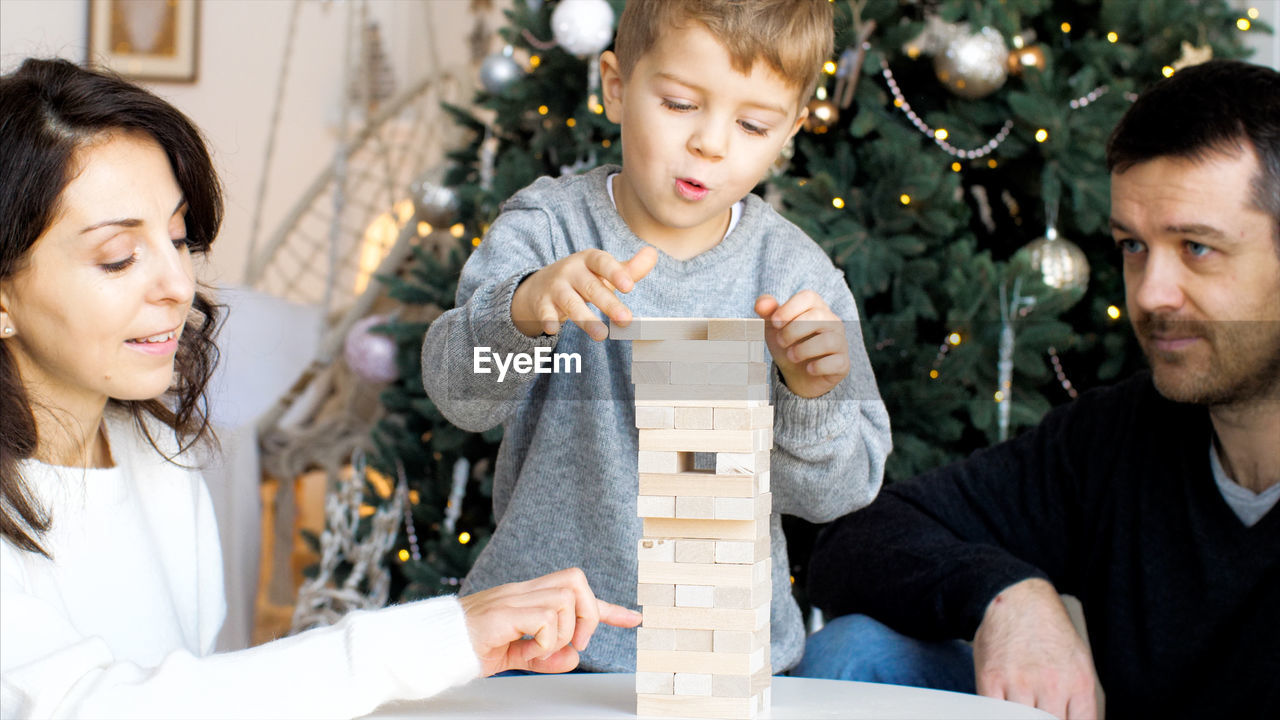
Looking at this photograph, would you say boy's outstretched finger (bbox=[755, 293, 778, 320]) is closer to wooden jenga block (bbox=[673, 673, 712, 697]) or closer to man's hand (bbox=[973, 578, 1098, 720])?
wooden jenga block (bbox=[673, 673, 712, 697])

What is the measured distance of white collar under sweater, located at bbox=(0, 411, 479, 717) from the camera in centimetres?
78

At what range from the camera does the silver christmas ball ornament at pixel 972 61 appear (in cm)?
185

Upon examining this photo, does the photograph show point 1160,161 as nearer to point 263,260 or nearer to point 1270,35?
point 1270,35

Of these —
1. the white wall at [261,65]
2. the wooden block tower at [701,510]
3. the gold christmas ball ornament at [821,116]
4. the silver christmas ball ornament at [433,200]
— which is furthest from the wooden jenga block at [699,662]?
the silver christmas ball ornament at [433,200]

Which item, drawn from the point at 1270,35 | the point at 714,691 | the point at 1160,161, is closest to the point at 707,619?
the point at 714,691

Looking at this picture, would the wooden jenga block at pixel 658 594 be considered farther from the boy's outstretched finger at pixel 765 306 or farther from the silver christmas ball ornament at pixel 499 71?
the silver christmas ball ornament at pixel 499 71

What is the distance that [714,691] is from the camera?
0.82 metres

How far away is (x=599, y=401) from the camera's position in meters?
0.94

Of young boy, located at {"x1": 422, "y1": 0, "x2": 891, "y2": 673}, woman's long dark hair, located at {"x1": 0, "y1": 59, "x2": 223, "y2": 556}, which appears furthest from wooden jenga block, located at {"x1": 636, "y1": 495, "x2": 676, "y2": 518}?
woman's long dark hair, located at {"x1": 0, "y1": 59, "x2": 223, "y2": 556}

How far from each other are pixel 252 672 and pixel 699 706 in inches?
11.6

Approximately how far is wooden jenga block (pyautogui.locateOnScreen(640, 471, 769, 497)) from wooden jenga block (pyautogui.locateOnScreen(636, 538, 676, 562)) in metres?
0.03

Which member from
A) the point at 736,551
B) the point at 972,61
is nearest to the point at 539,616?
the point at 736,551

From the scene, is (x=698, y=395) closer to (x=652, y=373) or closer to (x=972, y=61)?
(x=652, y=373)

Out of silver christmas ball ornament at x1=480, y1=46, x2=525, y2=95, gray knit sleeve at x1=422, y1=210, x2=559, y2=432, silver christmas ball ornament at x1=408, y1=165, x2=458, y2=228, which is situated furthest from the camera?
silver christmas ball ornament at x1=408, y1=165, x2=458, y2=228
